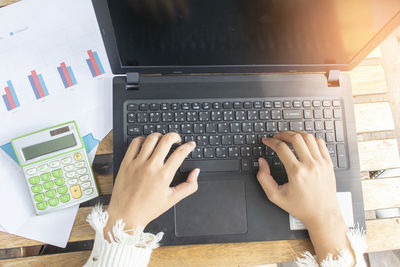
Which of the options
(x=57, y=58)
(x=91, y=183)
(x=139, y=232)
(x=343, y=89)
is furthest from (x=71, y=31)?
(x=343, y=89)

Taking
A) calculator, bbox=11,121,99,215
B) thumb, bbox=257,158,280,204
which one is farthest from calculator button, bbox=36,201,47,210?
thumb, bbox=257,158,280,204

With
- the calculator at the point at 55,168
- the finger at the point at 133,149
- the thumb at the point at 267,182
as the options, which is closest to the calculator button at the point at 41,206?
the calculator at the point at 55,168

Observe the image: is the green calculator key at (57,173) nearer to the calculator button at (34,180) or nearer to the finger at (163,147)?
the calculator button at (34,180)

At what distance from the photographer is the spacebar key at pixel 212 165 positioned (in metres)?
0.64

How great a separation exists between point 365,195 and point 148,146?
56 centimetres

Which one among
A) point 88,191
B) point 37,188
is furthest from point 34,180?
point 88,191

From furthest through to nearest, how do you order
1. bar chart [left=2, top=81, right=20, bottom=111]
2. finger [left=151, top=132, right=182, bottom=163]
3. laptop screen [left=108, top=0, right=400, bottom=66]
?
1. bar chart [left=2, top=81, right=20, bottom=111]
2. finger [left=151, top=132, right=182, bottom=163]
3. laptop screen [left=108, top=0, right=400, bottom=66]

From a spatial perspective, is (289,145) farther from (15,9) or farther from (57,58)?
(15,9)

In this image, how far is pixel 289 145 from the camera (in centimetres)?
65

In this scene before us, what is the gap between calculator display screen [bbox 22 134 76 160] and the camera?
0.65 metres

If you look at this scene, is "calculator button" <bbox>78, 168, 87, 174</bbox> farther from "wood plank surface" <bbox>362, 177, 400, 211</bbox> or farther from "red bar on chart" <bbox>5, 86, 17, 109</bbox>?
"wood plank surface" <bbox>362, 177, 400, 211</bbox>

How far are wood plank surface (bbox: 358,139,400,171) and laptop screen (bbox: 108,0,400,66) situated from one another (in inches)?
9.3

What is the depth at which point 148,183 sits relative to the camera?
1.93 ft

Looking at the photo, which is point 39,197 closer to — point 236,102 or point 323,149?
point 236,102
